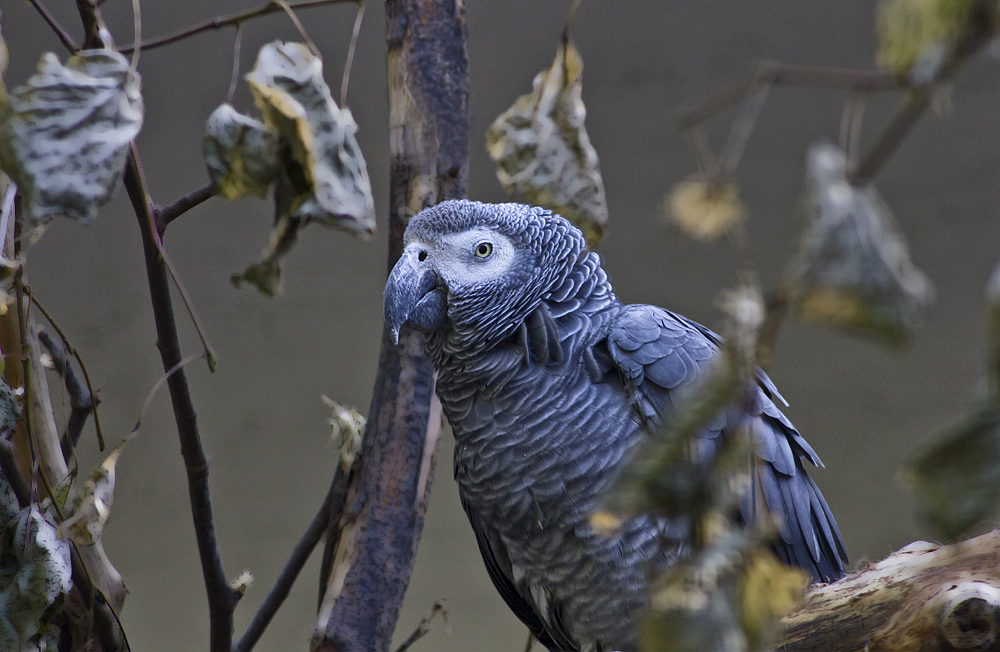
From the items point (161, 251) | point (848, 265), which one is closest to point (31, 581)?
point (161, 251)

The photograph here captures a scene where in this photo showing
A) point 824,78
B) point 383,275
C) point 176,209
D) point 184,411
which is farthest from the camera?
point 383,275

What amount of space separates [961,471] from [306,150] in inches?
20.7

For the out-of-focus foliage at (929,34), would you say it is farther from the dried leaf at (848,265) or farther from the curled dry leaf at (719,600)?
the curled dry leaf at (719,600)

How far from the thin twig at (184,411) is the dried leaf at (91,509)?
170 millimetres

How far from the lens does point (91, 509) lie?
838 mm

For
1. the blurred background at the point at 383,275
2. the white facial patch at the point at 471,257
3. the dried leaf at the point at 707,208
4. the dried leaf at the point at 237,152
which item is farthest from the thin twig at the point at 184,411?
the blurred background at the point at 383,275

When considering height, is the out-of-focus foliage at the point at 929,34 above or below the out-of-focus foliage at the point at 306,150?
above

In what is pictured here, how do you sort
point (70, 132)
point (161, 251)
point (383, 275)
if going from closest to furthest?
1. point (70, 132)
2. point (161, 251)
3. point (383, 275)

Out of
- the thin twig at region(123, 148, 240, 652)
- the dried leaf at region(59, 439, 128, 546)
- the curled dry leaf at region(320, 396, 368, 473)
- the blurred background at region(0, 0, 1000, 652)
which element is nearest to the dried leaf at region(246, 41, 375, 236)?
the thin twig at region(123, 148, 240, 652)

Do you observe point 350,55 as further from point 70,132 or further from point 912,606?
point 912,606

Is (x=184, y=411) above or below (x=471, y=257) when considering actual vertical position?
below

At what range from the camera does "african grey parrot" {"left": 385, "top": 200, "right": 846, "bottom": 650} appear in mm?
1200

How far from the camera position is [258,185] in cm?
67

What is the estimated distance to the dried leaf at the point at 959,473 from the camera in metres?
0.35
